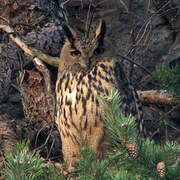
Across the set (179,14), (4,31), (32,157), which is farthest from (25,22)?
(32,157)

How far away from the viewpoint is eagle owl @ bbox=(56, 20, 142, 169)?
284 cm

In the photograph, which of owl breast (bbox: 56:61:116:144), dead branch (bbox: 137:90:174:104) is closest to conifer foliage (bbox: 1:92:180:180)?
owl breast (bbox: 56:61:116:144)

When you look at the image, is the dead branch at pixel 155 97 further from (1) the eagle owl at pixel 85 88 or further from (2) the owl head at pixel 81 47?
(2) the owl head at pixel 81 47

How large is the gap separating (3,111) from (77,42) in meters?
1.32

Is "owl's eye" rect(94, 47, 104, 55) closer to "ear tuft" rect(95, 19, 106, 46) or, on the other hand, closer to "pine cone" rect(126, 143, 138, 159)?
"ear tuft" rect(95, 19, 106, 46)

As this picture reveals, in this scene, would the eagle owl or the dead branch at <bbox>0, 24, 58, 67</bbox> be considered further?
the dead branch at <bbox>0, 24, 58, 67</bbox>

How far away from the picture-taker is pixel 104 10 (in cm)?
495

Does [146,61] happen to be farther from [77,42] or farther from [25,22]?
[77,42]

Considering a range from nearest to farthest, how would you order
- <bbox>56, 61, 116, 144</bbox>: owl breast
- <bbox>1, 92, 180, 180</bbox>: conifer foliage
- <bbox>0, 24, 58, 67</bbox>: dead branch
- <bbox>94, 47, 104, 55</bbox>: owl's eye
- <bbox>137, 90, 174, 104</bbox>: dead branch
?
<bbox>1, 92, 180, 180</bbox>: conifer foliage, <bbox>56, 61, 116, 144</bbox>: owl breast, <bbox>94, 47, 104, 55</bbox>: owl's eye, <bbox>137, 90, 174, 104</bbox>: dead branch, <bbox>0, 24, 58, 67</bbox>: dead branch

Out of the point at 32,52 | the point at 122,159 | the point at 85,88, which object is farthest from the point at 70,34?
the point at 122,159

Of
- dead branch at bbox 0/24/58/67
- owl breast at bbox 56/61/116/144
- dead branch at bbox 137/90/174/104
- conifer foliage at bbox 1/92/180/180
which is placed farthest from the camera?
dead branch at bbox 0/24/58/67

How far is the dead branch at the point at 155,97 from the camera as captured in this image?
10.3 feet

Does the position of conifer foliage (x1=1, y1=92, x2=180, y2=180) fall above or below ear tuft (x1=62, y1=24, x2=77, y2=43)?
below

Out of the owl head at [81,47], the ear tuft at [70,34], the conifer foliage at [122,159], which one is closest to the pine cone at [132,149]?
the conifer foliage at [122,159]
